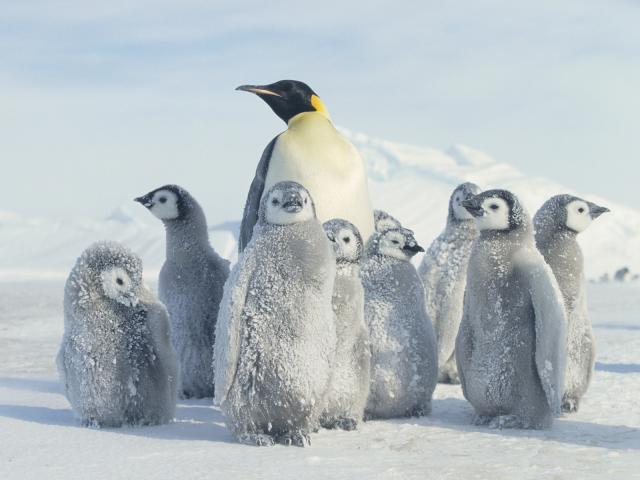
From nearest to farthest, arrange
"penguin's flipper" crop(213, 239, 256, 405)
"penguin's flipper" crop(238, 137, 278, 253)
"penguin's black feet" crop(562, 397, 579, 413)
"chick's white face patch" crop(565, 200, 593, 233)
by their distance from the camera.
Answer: "penguin's flipper" crop(213, 239, 256, 405) < "penguin's black feet" crop(562, 397, 579, 413) < "chick's white face patch" crop(565, 200, 593, 233) < "penguin's flipper" crop(238, 137, 278, 253)

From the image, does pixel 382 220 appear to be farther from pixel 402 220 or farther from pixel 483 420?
pixel 402 220

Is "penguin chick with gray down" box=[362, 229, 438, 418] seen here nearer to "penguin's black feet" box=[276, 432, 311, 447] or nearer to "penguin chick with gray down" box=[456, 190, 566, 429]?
"penguin chick with gray down" box=[456, 190, 566, 429]

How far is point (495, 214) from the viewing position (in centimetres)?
456

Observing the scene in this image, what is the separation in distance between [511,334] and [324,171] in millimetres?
1938

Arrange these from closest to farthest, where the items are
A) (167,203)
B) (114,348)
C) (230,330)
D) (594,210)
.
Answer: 1. (230,330)
2. (114,348)
3. (594,210)
4. (167,203)

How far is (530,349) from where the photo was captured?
4309mm

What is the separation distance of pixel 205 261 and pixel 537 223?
1.90 meters

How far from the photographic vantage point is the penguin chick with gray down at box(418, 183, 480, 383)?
5.88 m

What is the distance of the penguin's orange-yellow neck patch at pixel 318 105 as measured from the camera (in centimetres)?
636

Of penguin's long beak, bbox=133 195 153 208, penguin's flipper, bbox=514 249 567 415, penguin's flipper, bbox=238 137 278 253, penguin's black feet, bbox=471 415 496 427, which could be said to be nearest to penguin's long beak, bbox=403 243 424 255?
penguin's flipper, bbox=514 249 567 415

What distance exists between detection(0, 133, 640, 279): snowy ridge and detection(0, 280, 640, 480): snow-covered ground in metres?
19.2

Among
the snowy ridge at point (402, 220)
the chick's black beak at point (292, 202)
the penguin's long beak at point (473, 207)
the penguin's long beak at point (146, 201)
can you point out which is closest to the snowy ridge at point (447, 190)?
the snowy ridge at point (402, 220)

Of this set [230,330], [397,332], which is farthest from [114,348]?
[397,332]

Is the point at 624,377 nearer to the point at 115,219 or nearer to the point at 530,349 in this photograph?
the point at 530,349
